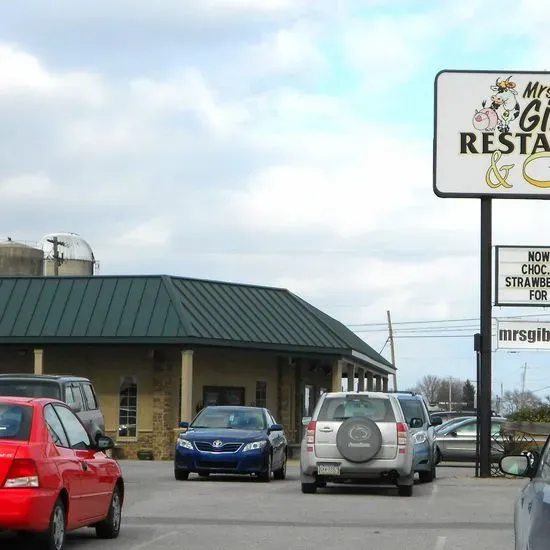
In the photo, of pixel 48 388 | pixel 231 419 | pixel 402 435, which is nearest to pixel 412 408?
pixel 231 419

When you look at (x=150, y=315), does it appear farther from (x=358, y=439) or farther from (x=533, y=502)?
(x=533, y=502)

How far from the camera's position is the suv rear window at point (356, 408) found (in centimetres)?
2133

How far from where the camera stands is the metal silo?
186 feet

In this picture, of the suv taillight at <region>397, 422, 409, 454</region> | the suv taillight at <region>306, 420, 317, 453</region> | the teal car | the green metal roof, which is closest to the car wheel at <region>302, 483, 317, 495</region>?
the suv taillight at <region>306, 420, 317, 453</region>

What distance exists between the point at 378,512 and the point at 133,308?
22208 mm

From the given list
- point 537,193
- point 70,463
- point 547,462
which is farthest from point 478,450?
point 547,462

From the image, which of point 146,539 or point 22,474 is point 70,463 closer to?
point 22,474

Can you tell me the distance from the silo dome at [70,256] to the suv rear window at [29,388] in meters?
40.2

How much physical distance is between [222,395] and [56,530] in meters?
29.7

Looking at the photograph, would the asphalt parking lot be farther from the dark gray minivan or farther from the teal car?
the dark gray minivan

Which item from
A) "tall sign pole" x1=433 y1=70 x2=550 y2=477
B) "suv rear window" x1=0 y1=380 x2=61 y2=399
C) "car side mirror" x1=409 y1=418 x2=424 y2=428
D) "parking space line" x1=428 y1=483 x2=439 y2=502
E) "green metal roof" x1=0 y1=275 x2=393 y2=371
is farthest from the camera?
"green metal roof" x1=0 y1=275 x2=393 y2=371

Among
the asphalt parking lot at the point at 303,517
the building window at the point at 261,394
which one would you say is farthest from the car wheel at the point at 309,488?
the building window at the point at 261,394

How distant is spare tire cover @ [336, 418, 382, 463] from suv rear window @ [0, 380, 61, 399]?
14.9 ft

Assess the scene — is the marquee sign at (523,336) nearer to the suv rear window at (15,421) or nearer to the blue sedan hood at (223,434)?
the blue sedan hood at (223,434)
